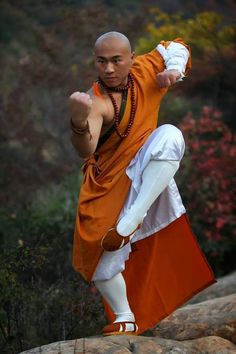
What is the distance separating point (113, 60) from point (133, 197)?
74cm

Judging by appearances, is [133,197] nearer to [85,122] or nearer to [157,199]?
[157,199]

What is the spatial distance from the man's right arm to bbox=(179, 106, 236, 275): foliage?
4.55m

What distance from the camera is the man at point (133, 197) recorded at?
167 inches

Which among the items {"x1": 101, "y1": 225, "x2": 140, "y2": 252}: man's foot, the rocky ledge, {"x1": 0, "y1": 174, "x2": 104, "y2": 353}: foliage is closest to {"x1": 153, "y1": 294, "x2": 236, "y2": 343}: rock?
the rocky ledge

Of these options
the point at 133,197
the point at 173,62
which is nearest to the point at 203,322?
the point at 133,197

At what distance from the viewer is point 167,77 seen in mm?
4344

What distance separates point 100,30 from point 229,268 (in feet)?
16.8

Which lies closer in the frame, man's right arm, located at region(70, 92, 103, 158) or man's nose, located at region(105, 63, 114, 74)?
man's right arm, located at region(70, 92, 103, 158)

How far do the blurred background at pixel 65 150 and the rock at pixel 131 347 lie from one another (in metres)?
0.65

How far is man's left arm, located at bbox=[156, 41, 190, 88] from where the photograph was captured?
4359mm

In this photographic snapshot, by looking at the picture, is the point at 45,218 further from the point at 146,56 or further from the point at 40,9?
the point at 40,9

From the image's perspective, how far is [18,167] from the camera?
11.2m

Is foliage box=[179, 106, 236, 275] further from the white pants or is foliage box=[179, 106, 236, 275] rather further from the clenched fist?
the clenched fist

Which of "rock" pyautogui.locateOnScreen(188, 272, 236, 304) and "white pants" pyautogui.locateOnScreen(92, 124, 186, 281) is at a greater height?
"white pants" pyautogui.locateOnScreen(92, 124, 186, 281)
